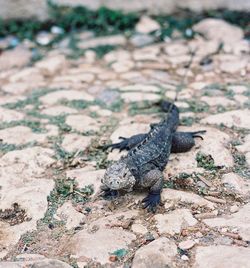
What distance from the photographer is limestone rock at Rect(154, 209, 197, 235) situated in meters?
3.97

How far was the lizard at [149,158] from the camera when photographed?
4328 millimetres

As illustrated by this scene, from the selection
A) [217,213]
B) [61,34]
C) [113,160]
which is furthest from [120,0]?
[217,213]

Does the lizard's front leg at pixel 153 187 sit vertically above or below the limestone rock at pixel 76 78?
above

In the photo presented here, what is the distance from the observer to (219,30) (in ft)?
25.9

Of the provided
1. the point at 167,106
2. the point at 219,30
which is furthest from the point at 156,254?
the point at 219,30

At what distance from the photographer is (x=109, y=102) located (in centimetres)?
622

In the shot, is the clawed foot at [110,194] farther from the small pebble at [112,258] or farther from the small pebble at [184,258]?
A: the small pebble at [184,258]

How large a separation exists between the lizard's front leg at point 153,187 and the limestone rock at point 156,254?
48 cm

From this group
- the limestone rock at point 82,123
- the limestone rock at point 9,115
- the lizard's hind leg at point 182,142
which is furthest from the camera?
the limestone rock at point 9,115

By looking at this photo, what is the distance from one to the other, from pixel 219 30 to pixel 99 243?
4.97 meters

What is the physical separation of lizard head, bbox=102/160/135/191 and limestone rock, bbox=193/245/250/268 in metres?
0.90

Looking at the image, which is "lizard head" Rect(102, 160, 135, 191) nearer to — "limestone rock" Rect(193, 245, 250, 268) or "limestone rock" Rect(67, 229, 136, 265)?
"limestone rock" Rect(67, 229, 136, 265)

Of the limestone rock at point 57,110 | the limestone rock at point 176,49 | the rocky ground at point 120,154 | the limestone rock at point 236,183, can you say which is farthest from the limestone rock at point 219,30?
the limestone rock at point 236,183

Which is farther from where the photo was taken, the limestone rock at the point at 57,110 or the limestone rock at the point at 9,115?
the limestone rock at the point at 57,110
